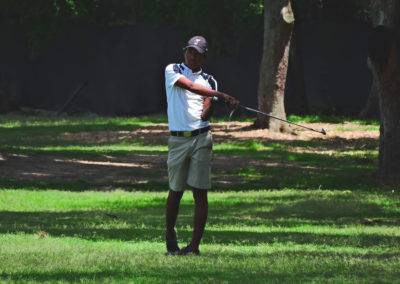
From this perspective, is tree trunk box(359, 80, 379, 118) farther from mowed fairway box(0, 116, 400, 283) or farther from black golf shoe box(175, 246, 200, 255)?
black golf shoe box(175, 246, 200, 255)

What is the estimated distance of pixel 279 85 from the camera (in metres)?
29.2

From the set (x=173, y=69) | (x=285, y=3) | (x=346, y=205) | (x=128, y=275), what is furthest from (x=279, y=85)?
(x=128, y=275)

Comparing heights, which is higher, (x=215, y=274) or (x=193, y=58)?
(x=193, y=58)

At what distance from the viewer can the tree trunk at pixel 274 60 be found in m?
28.8

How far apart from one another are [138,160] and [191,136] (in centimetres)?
1334

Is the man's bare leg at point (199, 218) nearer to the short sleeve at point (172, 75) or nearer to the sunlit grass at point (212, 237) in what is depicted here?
the sunlit grass at point (212, 237)

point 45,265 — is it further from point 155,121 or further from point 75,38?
point 75,38

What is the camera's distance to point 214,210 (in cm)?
1541

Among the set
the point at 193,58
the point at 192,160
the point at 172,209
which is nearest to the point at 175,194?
the point at 172,209

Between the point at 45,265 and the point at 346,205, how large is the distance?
800cm

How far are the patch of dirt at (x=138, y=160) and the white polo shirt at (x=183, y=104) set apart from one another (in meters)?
8.28

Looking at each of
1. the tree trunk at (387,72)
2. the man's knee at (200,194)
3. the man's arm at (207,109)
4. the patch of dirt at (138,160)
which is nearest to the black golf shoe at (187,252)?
the man's knee at (200,194)

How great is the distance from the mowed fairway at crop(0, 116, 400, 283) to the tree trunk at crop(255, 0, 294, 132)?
2.99 ft

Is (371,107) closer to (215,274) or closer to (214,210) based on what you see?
(214,210)
